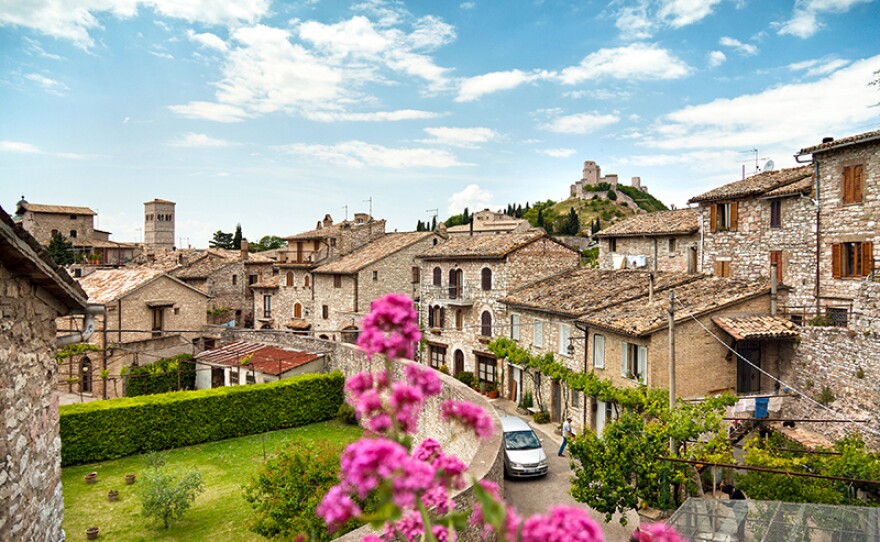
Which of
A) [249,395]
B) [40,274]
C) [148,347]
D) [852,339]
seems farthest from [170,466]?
[852,339]

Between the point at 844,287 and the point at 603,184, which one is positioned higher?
the point at 603,184

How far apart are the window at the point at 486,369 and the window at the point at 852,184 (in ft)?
62.3

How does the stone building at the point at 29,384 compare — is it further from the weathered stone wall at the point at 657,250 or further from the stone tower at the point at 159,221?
the stone tower at the point at 159,221

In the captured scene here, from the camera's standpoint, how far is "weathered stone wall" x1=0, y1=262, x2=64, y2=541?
20.2 feet

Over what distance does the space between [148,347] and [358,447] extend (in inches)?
1533

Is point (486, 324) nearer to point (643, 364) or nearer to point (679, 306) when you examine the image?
point (679, 306)

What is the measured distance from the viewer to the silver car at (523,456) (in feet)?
62.5

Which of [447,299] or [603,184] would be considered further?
[603,184]

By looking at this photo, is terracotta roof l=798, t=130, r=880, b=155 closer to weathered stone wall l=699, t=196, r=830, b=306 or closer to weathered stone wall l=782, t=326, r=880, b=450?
weathered stone wall l=699, t=196, r=830, b=306

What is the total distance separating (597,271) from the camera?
33.1 metres

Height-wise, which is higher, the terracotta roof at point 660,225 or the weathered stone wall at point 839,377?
the terracotta roof at point 660,225

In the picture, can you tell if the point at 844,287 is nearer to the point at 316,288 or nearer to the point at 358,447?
the point at 358,447

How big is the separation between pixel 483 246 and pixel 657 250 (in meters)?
12.0

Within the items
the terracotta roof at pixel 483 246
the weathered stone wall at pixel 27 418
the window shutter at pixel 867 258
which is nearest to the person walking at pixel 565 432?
the terracotta roof at pixel 483 246
